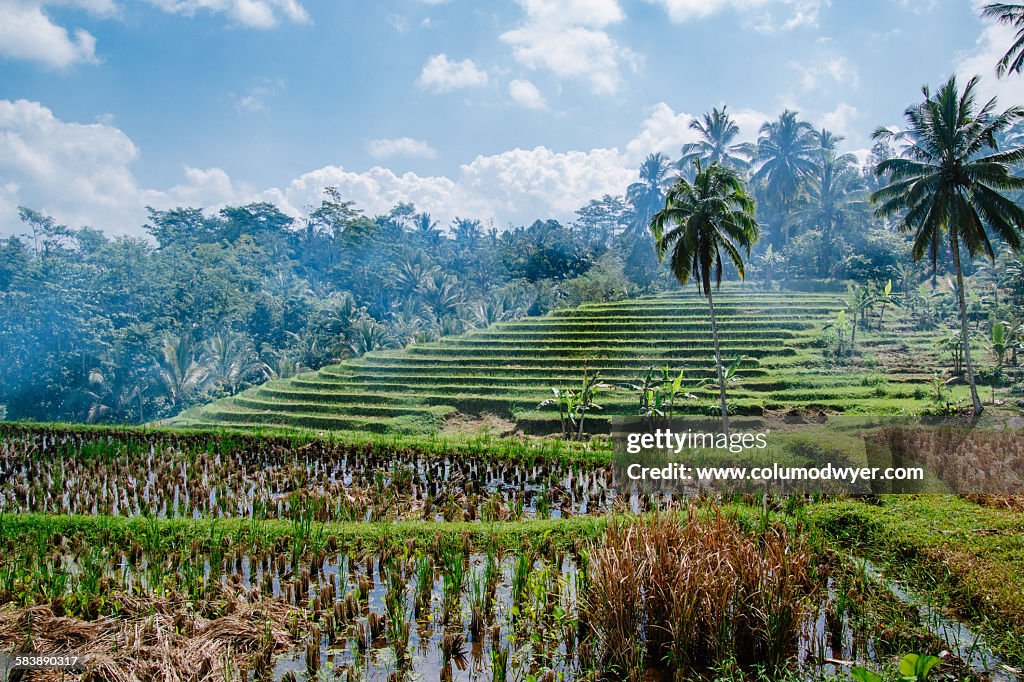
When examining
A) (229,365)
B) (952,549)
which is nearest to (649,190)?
(229,365)

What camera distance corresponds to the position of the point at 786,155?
38219 millimetres

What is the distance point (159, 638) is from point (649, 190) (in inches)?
1766

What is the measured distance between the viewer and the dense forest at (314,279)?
2680 centimetres

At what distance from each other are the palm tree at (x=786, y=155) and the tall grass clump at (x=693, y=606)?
122ft

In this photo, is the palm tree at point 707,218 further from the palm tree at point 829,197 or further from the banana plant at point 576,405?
the palm tree at point 829,197

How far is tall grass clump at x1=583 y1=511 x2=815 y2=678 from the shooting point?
4.46 metres

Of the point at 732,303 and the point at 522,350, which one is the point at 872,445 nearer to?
the point at 522,350

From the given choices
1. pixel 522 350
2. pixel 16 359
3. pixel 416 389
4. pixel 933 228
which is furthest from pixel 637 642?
pixel 16 359

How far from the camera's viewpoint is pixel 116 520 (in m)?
8.00

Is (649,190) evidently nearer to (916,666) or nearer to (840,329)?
(840,329)

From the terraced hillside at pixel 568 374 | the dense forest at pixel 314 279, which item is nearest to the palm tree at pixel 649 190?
the dense forest at pixel 314 279

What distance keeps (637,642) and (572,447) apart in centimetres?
841

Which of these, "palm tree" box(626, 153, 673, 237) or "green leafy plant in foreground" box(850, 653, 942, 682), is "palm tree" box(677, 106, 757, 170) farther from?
"green leafy plant in foreground" box(850, 653, 942, 682)

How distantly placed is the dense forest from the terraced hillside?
4349 mm
